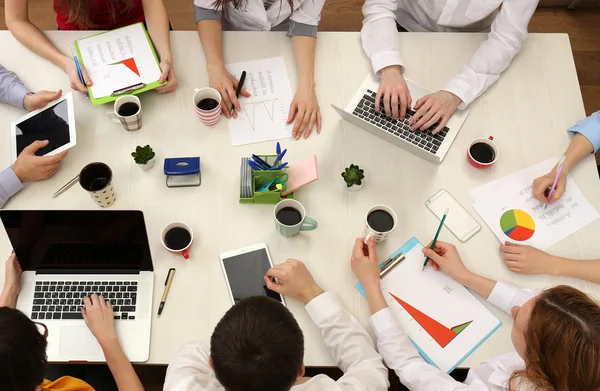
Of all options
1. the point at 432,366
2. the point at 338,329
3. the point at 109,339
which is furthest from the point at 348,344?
the point at 109,339

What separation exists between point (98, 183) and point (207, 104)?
387 mm

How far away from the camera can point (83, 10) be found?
1.62 metres

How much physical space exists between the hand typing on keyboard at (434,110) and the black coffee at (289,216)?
439 mm

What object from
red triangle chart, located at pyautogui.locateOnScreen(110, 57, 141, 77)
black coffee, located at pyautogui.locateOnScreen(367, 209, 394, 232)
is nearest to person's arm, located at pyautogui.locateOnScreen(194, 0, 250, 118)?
red triangle chart, located at pyautogui.locateOnScreen(110, 57, 141, 77)

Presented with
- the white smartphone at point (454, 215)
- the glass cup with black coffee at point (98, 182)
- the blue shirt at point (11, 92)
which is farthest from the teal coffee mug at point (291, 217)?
the blue shirt at point (11, 92)

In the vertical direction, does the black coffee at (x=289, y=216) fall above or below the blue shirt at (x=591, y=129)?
below

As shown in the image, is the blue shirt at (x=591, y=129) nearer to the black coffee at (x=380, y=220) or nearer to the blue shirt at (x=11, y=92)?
the black coffee at (x=380, y=220)

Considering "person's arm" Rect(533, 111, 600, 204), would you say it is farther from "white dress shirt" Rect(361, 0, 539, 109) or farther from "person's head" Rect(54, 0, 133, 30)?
"person's head" Rect(54, 0, 133, 30)

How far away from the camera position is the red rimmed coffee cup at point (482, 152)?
1401mm

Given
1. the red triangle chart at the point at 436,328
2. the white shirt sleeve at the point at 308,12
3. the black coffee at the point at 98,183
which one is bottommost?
the black coffee at the point at 98,183

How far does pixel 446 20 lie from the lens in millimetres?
1720

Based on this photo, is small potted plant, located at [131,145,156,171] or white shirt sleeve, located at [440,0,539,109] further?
white shirt sleeve, located at [440,0,539,109]

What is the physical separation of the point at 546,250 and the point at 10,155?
5.01ft

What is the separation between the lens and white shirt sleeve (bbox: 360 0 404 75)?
1518 mm
